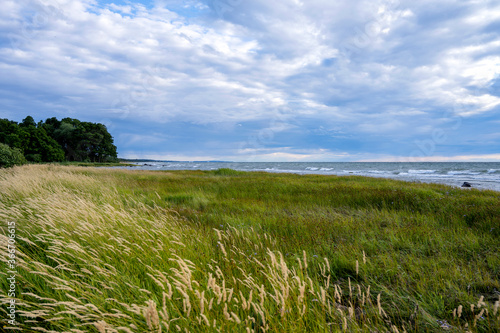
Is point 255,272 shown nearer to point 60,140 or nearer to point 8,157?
point 8,157

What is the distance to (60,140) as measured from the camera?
3179 inches

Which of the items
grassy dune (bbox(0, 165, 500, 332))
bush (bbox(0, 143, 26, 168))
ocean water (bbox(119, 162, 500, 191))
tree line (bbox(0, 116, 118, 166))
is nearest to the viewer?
grassy dune (bbox(0, 165, 500, 332))

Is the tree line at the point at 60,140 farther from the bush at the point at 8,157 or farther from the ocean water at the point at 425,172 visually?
the bush at the point at 8,157

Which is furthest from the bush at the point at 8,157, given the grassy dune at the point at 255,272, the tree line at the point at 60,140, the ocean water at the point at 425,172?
the tree line at the point at 60,140

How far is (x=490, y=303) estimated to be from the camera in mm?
2984

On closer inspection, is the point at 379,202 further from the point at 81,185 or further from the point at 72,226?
the point at 81,185

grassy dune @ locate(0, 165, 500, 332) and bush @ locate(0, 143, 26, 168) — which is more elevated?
bush @ locate(0, 143, 26, 168)

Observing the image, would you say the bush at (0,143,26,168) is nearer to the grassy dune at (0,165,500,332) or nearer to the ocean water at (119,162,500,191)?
the grassy dune at (0,165,500,332)

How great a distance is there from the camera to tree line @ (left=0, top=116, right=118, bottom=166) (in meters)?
57.3

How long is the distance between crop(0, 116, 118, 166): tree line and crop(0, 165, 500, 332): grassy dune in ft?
214

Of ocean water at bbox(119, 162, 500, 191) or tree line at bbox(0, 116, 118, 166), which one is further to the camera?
tree line at bbox(0, 116, 118, 166)

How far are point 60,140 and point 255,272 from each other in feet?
321

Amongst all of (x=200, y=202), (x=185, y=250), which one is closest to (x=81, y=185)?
(x=200, y=202)

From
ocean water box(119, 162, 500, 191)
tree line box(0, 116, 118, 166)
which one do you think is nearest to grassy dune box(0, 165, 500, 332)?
ocean water box(119, 162, 500, 191)
